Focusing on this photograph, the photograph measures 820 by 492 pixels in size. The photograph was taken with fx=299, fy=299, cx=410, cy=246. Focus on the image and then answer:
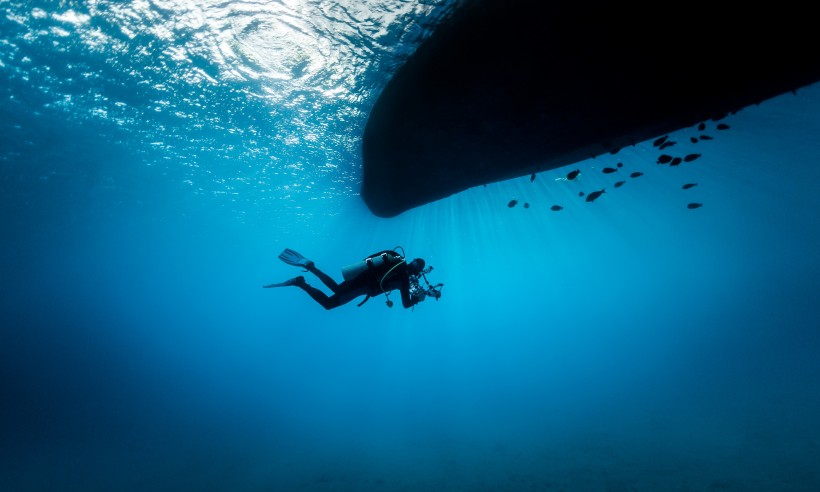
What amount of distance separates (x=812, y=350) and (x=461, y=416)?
31.3 m

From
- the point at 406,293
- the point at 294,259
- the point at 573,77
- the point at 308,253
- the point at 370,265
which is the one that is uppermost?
the point at 308,253

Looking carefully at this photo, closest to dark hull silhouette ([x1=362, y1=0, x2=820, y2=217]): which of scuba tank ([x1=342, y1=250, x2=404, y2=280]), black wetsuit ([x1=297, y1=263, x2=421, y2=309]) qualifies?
scuba tank ([x1=342, y1=250, x2=404, y2=280])

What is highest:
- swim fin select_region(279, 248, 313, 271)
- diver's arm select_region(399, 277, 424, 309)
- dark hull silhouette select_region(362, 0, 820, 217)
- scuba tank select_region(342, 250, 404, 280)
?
dark hull silhouette select_region(362, 0, 820, 217)

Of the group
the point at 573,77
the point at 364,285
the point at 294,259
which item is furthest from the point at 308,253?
the point at 573,77

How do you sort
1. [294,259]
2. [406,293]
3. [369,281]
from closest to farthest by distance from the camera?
[369,281], [406,293], [294,259]

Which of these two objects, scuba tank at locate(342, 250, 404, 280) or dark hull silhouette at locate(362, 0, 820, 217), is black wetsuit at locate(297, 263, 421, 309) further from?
dark hull silhouette at locate(362, 0, 820, 217)

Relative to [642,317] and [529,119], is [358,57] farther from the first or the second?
[642,317]

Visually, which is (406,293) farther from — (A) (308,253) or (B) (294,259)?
(A) (308,253)

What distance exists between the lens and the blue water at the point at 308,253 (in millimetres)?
9703

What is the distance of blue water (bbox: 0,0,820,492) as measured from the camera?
9.70 metres

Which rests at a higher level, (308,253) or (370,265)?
(308,253)

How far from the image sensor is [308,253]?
134 ft

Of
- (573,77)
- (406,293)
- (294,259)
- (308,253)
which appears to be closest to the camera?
(573,77)

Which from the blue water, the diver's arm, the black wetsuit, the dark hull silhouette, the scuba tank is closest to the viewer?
the dark hull silhouette
